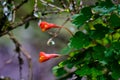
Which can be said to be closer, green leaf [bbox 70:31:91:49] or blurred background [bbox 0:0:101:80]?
green leaf [bbox 70:31:91:49]

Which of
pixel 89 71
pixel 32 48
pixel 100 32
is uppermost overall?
pixel 100 32

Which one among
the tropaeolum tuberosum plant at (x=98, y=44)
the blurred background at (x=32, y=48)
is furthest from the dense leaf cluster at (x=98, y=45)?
the blurred background at (x=32, y=48)

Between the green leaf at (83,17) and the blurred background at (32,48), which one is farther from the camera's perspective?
the blurred background at (32,48)

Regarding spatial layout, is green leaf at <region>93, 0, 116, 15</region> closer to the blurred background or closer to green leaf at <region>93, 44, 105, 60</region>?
green leaf at <region>93, 44, 105, 60</region>

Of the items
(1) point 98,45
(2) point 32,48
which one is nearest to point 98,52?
(1) point 98,45

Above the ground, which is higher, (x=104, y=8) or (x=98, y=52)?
(x=104, y=8)

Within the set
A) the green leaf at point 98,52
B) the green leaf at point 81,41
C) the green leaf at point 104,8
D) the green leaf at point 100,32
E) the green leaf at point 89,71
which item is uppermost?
the green leaf at point 104,8

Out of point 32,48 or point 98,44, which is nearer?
point 98,44

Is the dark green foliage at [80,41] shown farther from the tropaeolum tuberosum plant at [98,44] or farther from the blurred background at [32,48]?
the blurred background at [32,48]

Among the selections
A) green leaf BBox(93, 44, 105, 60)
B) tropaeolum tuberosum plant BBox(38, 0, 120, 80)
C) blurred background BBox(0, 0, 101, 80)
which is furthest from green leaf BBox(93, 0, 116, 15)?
blurred background BBox(0, 0, 101, 80)

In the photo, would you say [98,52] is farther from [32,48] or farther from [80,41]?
[32,48]

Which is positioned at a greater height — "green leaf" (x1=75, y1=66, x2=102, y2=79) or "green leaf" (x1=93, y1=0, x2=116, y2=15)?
"green leaf" (x1=93, y1=0, x2=116, y2=15)

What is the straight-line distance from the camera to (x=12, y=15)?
5.18ft

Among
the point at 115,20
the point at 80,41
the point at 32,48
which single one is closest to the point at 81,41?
the point at 80,41
